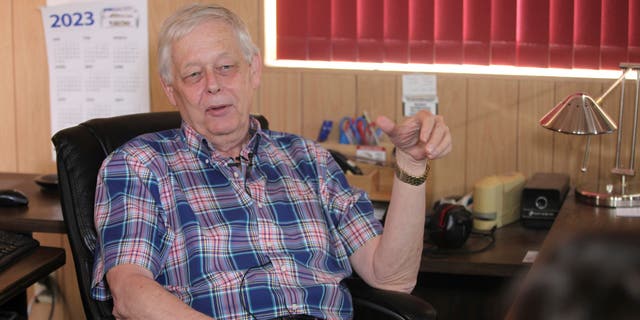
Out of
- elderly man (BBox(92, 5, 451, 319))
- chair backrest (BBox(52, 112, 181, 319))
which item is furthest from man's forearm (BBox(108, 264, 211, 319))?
chair backrest (BBox(52, 112, 181, 319))

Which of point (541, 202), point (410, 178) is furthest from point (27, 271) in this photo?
point (541, 202)

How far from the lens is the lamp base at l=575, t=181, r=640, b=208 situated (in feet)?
6.23

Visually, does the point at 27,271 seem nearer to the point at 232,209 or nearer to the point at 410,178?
the point at 232,209

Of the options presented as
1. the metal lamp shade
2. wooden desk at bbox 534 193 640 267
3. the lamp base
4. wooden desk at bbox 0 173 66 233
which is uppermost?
the metal lamp shade

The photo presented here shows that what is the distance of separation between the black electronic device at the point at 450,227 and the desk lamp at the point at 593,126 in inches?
11.9

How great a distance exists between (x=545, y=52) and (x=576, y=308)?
2.21 meters

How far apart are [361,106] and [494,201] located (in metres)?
0.58

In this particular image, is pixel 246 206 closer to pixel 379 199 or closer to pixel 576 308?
pixel 379 199

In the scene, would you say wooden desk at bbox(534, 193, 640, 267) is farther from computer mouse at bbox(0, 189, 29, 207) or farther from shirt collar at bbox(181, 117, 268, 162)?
computer mouse at bbox(0, 189, 29, 207)

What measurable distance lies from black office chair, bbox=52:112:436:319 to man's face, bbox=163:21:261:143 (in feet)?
0.62

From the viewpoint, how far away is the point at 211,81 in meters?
1.65

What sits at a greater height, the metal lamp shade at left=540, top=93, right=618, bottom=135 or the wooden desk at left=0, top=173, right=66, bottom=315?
the metal lamp shade at left=540, top=93, right=618, bottom=135

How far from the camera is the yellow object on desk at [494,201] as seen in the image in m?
2.08

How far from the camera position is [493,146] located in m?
2.35
